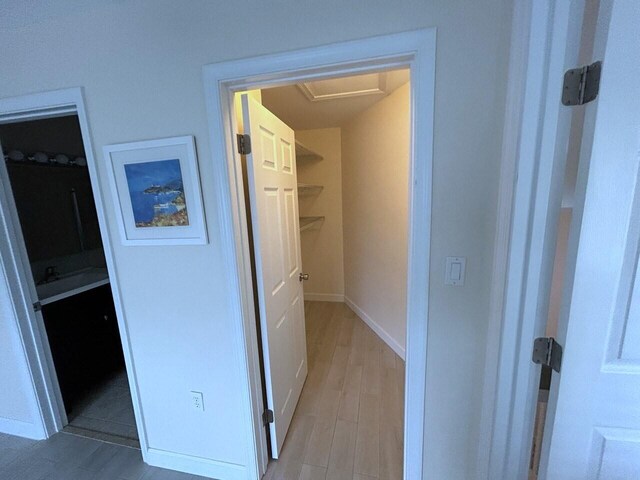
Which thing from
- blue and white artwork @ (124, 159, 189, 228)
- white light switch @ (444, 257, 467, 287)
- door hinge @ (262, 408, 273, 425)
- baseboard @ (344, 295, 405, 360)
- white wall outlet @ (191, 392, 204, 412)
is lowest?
baseboard @ (344, 295, 405, 360)

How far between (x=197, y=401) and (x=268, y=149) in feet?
4.70

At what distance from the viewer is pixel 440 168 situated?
0.94 meters

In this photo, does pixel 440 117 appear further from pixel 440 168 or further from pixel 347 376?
pixel 347 376

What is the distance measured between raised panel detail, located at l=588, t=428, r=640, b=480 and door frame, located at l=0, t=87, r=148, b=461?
76.3 inches

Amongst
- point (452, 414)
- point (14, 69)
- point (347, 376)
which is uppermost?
point (14, 69)

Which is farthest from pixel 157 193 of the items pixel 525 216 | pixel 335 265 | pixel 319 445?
pixel 335 265

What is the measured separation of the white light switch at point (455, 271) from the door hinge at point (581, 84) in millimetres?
554

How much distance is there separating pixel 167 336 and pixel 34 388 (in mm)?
1147

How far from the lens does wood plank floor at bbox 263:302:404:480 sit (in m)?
1.43

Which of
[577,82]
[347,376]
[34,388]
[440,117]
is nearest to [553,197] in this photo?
[577,82]

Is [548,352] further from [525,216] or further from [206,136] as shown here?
[206,136]

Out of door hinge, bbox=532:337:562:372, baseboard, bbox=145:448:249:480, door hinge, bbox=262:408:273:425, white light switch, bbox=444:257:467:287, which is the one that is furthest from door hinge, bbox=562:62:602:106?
baseboard, bbox=145:448:249:480

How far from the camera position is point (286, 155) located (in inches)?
68.6

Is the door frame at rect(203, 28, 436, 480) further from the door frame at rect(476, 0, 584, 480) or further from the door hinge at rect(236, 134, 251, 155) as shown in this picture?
the door frame at rect(476, 0, 584, 480)
